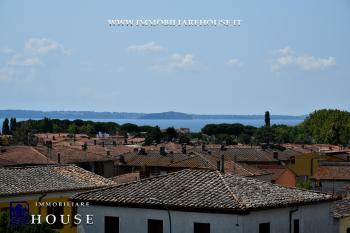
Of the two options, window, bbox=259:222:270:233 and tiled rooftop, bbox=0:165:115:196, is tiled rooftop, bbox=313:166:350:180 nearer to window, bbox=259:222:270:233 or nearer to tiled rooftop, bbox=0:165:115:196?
tiled rooftop, bbox=0:165:115:196

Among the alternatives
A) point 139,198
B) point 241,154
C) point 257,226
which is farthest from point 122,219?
point 241,154

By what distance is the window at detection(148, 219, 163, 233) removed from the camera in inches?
995

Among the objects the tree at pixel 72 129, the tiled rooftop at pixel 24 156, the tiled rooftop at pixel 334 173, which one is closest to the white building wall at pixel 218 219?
the tiled rooftop at pixel 24 156

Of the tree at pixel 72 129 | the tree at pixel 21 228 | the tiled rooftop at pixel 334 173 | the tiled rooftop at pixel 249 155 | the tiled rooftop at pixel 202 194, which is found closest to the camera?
the tree at pixel 21 228

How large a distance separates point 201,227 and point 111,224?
308 centimetres

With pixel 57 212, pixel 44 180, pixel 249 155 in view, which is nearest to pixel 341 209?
pixel 57 212

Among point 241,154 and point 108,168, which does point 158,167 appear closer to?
point 108,168

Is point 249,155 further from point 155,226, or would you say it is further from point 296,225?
point 155,226

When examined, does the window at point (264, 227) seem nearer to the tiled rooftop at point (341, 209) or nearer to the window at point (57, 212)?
the tiled rooftop at point (341, 209)

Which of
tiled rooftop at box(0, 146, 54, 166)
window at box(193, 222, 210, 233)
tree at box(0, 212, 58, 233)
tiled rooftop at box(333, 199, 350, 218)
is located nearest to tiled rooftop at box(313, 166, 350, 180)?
tiled rooftop at box(0, 146, 54, 166)

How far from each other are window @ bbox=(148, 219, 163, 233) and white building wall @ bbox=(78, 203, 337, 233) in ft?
0.37

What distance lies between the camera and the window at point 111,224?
2612 centimetres

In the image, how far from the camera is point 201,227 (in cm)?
2450

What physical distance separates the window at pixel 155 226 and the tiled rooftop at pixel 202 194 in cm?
45
